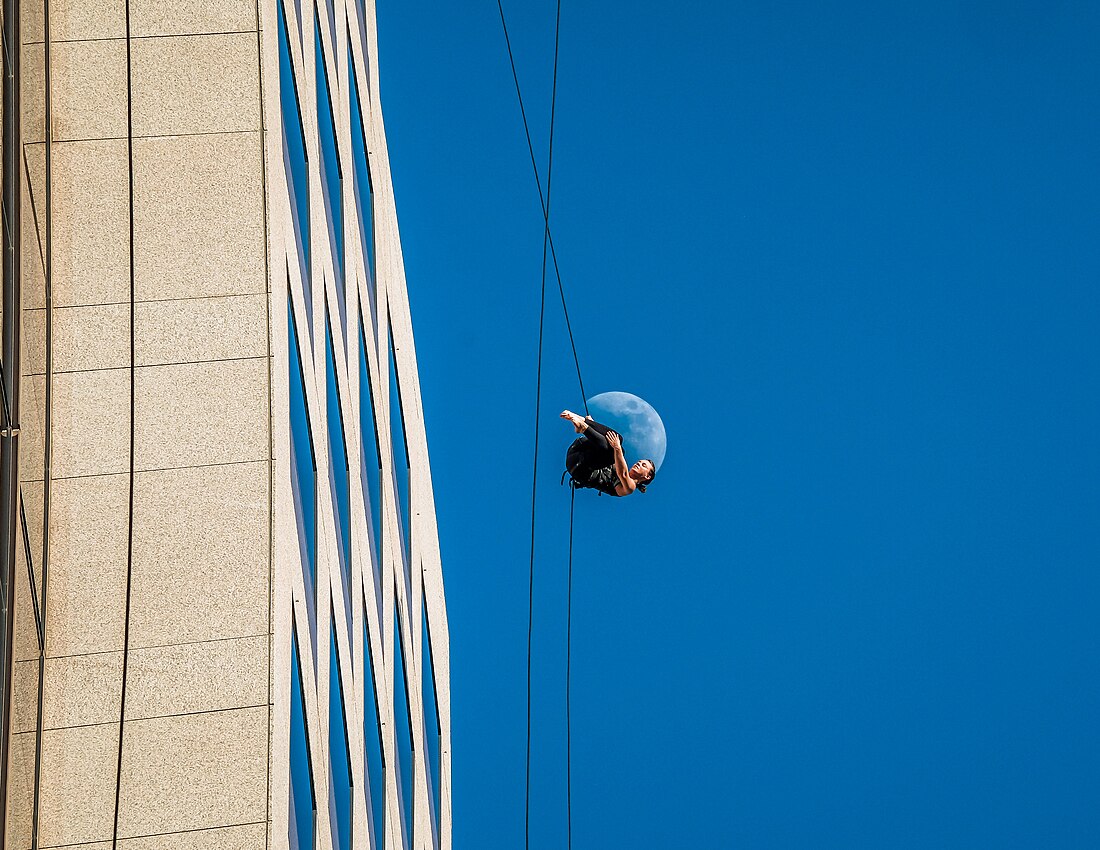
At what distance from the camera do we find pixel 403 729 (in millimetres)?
16438

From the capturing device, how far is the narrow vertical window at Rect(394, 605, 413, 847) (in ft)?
53.4

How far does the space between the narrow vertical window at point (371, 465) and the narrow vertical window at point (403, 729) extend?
127cm

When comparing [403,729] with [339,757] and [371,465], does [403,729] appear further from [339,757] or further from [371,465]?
[339,757]

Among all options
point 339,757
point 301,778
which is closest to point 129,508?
point 301,778

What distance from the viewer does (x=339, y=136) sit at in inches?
540

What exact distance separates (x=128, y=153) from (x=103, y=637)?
319cm

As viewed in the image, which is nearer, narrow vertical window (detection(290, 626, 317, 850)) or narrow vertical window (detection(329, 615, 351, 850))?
narrow vertical window (detection(290, 626, 317, 850))

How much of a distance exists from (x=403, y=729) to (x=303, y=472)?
5.73m

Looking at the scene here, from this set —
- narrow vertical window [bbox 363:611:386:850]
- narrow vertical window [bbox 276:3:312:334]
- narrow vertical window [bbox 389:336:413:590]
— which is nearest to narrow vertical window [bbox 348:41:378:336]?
narrow vertical window [bbox 389:336:413:590]

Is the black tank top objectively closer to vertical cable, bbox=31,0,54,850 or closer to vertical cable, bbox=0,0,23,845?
vertical cable, bbox=31,0,54,850

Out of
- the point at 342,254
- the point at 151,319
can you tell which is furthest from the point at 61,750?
the point at 342,254

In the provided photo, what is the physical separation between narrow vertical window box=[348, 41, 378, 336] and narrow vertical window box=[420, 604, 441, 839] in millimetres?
4954

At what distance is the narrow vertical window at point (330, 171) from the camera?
43.8 ft

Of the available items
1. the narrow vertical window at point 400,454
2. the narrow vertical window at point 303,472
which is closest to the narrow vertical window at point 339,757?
the narrow vertical window at point 303,472
